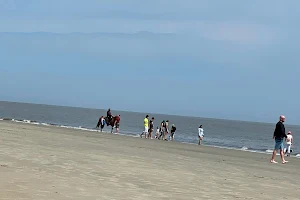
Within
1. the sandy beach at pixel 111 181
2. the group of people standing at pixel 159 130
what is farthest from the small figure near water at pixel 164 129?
the sandy beach at pixel 111 181

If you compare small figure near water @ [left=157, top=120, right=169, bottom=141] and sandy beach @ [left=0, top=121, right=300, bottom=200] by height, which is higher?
small figure near water @ [left=157, top=120, right=169, bottom=141]

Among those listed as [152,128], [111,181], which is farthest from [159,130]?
[111,181]

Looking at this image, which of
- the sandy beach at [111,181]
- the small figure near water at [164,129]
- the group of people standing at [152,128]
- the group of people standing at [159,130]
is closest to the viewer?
the sandy beach at [111,181]

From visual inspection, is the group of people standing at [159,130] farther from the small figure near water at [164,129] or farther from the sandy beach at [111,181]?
the sandy beach at [111,181]

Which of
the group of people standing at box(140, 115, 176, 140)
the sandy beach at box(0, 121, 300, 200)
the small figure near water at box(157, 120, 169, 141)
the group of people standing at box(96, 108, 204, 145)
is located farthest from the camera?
the small figure near water at box(157, 120, 169, 141)

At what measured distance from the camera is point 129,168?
41.2 feet

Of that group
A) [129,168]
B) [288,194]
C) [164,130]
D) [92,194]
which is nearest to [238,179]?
[288,194]

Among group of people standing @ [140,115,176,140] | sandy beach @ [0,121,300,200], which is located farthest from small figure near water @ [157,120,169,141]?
sandy beach @ [0,121,300,200]

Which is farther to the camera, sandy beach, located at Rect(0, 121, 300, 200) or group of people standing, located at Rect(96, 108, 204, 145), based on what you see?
group of people standing, located at Rect(96, 108, 204, 145)

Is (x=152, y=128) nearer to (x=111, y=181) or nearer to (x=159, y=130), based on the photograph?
(x=159, y=130)

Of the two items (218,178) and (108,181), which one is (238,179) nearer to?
(218,178)

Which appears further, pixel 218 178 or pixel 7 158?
pixel 218 178

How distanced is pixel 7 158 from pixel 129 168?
299 cm

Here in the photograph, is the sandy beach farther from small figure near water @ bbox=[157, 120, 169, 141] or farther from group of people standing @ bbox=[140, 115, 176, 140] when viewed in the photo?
small figure near water @ bbox=[157, 120, 169, 141]
